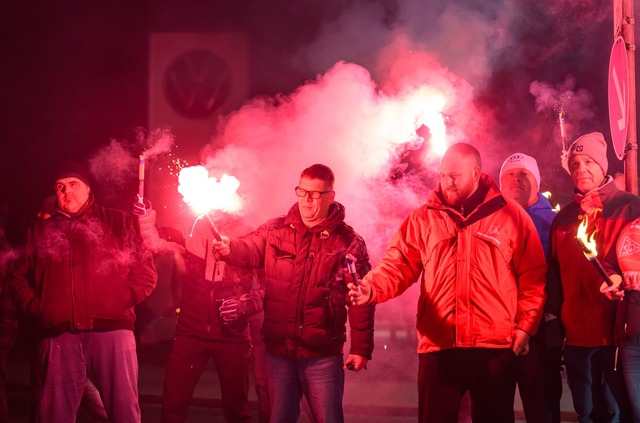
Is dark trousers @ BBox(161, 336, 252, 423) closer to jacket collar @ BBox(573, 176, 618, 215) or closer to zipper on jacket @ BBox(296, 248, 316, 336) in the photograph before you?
zipper on jacket @ BBox(296, 248, 316, 336)

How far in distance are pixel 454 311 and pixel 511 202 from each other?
839 millimetres

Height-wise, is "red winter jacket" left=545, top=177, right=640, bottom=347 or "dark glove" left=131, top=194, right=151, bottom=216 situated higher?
"dark glove" left=131, top=194, right=151, bottom=216

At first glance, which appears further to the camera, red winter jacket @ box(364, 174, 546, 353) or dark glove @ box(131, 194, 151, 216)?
dark glove @ box(131, 194, 151, 216)

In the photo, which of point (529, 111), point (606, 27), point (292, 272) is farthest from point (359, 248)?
point (529, 111)

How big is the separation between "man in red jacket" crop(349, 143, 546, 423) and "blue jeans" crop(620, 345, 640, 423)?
0.85 m

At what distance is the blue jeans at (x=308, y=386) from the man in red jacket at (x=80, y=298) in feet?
4.07

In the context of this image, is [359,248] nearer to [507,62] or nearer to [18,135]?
[507,62]

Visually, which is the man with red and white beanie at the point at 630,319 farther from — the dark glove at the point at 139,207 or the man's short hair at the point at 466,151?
the dark glove at the point at 139,207

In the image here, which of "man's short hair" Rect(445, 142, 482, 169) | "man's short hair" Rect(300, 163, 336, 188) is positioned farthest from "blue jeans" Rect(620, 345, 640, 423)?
"man's short hair" Rect(300, 163, 336, 188)

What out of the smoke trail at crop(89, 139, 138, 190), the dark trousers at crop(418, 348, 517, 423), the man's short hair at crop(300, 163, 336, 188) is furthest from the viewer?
the smoke trail at crop(89, 139, 138, 190)

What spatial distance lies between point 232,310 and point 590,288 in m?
2.77

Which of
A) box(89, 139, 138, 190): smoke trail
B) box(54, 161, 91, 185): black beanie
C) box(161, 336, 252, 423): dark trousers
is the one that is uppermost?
box(89, 139, 138, 190): smoke trail

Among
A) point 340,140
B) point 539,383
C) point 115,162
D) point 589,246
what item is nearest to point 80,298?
point 115,162

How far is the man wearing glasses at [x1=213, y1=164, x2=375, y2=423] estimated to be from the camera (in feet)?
16.5
